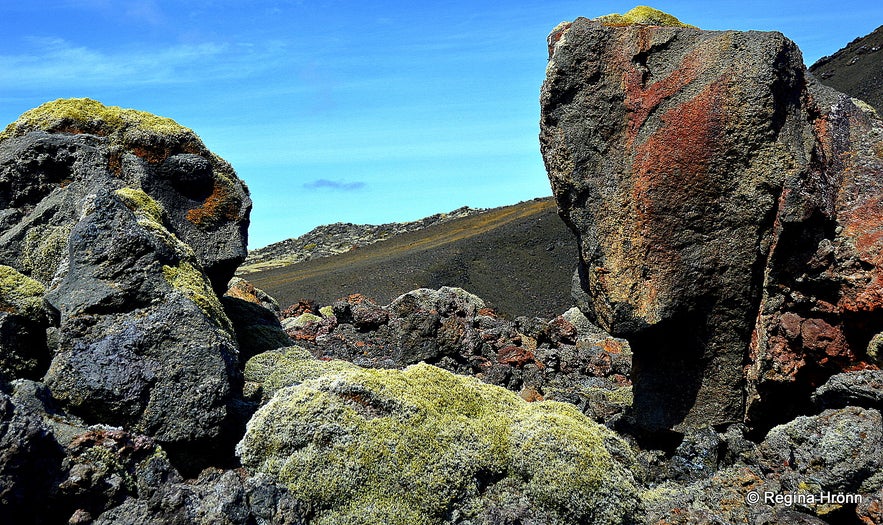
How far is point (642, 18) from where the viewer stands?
1197 cm

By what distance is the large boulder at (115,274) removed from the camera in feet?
28.7

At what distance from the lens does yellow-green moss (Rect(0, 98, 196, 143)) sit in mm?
13516

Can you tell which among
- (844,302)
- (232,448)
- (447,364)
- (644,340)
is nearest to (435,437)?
(232,448)

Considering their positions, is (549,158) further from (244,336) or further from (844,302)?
(244,336)

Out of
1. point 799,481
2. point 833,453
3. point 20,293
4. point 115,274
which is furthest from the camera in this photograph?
point 20,293

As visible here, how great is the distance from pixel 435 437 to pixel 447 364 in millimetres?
7231

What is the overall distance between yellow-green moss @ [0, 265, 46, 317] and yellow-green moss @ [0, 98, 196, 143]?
404cm

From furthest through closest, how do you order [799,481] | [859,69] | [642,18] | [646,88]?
[859,69] → [642,18] → [646,88] → [799,481]

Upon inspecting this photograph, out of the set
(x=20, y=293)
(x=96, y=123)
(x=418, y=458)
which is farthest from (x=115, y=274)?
(x=96, y=123)

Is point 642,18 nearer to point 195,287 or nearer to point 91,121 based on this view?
point 195,287

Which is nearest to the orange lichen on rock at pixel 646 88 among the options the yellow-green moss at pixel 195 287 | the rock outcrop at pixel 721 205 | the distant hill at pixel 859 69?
the rock outcrop at pixel 721 205

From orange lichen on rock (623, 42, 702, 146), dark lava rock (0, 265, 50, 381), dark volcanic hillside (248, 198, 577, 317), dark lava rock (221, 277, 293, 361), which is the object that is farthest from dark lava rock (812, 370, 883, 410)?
dark volcanic hillside (248, 198, 577, 317)

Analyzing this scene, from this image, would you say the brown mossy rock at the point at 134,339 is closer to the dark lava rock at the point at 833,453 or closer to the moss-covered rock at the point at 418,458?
the moss-covered rock at the point at 418,458

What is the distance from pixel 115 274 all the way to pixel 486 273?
31224mm
